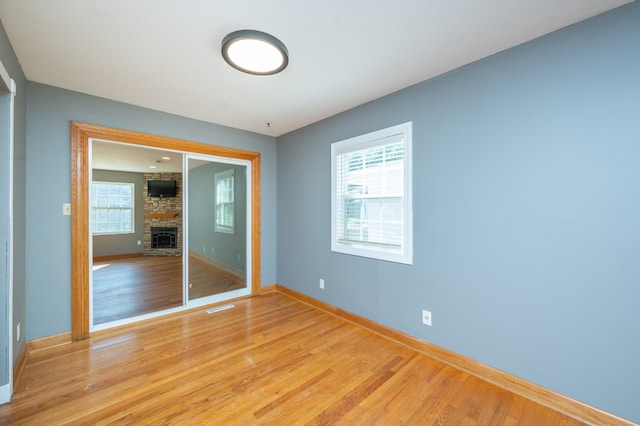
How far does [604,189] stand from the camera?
1591 millimetres

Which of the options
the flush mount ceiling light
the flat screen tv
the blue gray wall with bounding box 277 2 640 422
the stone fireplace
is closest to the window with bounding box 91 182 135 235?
the stone fireplace

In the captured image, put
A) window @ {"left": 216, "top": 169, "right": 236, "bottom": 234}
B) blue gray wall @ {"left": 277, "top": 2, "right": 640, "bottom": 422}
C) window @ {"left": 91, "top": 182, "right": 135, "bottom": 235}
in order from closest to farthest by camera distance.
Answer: blue gray wall @ {"left": 277, "top": 2, "right": 640, "bottom": 422} → window @ {"left": 216, "top": 169, "right": 236, "bottom": 234} → window @ {"left": 91, "top": 182, "right": 135, "bottom": 235}

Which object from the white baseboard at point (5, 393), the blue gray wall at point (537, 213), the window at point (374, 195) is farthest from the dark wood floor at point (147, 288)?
the blue gray wall at point (537, 213)

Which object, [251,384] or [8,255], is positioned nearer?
[8,255]

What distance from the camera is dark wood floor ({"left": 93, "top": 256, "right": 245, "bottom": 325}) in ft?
11.1

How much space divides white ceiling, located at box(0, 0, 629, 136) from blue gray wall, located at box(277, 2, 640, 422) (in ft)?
0.77

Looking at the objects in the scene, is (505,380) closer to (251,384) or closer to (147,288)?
(251,384)

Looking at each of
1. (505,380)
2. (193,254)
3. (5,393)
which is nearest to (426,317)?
(505,380)

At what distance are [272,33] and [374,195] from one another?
181 cm

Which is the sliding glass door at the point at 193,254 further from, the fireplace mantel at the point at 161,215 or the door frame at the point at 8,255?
the fireplace mantel at the point at 161,215

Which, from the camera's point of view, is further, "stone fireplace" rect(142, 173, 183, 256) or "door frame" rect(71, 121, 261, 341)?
"stone fireplace" rect(142, 173, 183, 256)

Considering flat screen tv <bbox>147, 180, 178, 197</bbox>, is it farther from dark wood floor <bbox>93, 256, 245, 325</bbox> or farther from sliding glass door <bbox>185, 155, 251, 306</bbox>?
sliding glass door <bbox>185, 155, 251, 306</bbox>

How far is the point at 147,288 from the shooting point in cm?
432

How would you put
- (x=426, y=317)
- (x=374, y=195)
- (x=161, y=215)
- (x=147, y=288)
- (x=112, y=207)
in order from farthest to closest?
(x=161, y=215)
(x=112, y=207)
(x=147, y=288)
(x=374, y=195)
(x=426, y=317)
